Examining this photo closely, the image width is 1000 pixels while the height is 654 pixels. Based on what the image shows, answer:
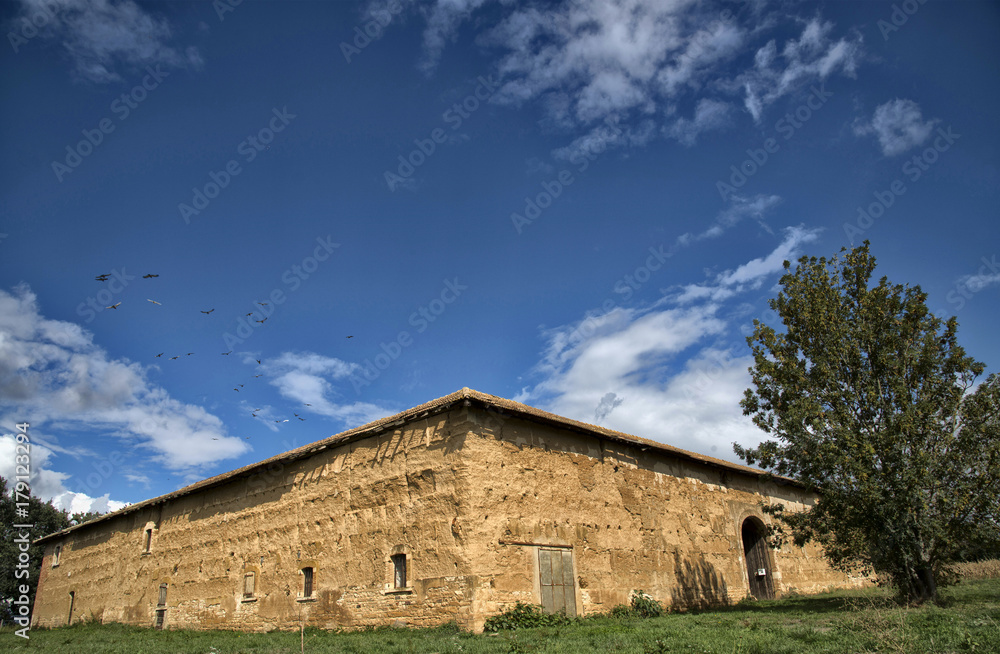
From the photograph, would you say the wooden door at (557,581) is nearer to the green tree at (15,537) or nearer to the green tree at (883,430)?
the green tree at (883,430)

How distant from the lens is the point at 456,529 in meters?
11.9

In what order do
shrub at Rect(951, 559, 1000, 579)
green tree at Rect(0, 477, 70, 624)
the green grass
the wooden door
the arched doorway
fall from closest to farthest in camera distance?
1. the green grass
2. the wooden door
3. the arched doorway
4. shrub at Rect(951, 559, 1000, 579)
5. green tree at Rect(0, 477, 70, 624)

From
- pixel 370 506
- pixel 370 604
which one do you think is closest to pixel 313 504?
pixel 370 506

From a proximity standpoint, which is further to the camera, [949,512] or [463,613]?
[949,512]

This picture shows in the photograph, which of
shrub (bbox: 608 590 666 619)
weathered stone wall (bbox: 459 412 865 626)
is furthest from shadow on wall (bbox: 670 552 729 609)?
shrub (bbox: 608 590 666 619)

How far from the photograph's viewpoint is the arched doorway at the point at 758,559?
19719 millimetres

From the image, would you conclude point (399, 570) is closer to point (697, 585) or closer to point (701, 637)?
point (701, 637)

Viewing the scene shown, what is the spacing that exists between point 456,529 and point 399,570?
2.05 m

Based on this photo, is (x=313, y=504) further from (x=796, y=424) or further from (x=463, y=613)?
(x=796, y=424)

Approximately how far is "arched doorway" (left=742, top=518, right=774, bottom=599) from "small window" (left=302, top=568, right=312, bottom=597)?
558 inches

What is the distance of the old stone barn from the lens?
480 inches

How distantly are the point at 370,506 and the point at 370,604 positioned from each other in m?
2.14

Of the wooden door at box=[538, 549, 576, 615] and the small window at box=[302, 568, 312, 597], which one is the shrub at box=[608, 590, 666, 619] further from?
the small window at box=[302, 568, 312, 597]

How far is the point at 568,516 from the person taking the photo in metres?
13.6
